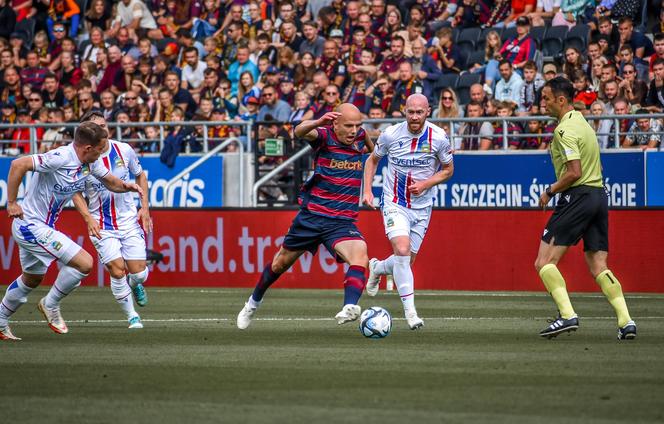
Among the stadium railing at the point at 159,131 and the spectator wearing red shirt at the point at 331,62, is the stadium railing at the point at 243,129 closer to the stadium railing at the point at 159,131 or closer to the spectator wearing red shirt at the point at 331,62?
the stadium railing at the point at 159,131

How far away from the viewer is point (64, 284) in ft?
42.8

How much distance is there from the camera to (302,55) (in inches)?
1006

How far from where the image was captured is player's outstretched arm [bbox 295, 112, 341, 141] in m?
12.2

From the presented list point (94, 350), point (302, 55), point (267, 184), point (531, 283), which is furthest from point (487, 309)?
point (302, 55)

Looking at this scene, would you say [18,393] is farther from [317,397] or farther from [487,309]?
[487,309]

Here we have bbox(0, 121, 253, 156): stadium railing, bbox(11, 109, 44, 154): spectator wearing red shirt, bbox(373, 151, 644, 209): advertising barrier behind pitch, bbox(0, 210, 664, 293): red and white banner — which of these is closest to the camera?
bbox(0, 210, 664, 293): red and white banner

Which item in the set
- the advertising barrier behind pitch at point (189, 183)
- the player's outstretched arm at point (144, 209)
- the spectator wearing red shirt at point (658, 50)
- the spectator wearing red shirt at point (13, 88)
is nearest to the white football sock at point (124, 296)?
the player's outstretched arm at point (144, 209)

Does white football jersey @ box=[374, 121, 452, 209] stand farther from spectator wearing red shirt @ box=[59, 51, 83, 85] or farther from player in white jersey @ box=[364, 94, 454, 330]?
spectator wearing red shirt @ box=[59, 51, 83, 85]

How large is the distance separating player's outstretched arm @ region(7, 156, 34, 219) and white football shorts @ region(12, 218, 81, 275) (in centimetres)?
42

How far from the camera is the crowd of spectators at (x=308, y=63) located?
21859 millimetres

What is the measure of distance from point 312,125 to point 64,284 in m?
2.97

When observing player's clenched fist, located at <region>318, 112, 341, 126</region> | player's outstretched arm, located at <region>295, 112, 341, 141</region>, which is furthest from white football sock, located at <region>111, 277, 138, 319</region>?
player's clenched fist, located at <region>318, 112, 341, 126</region>

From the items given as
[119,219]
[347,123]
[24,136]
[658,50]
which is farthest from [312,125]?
[24,136]

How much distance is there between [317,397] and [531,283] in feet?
40.5
